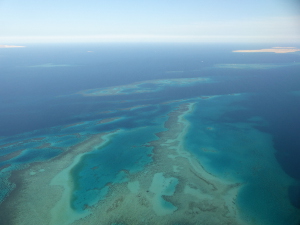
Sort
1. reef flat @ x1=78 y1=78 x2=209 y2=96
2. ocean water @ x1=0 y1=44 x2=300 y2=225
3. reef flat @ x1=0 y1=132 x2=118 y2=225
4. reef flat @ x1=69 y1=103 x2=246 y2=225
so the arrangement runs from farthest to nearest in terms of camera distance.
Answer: reef flat @ x1=78 y1=78 x2=209 y2=96
ocean water @ x1=0 y1=44 x2=300 y2=225
reef flat @ x1=0 y1=132 x2=118 y2=225
reef flat @ x1=69 y1=103 x2=246 y2=225

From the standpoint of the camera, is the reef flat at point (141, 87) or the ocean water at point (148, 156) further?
the reef flat at point (141, 87)

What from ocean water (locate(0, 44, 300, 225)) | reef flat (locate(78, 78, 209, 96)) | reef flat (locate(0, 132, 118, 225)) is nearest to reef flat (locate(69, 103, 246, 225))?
ocean water (locate(0, 44, 300, 225))

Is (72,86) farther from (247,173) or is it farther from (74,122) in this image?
(247,173)

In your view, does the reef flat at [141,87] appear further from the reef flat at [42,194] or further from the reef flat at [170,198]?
the reef flat at [170,198]

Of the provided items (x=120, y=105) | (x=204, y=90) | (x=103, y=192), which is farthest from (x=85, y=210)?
(x=204, y=90)

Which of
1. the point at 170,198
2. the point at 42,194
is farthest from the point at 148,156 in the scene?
the point at 42,194

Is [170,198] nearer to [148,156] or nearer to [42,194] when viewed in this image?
[148,156]

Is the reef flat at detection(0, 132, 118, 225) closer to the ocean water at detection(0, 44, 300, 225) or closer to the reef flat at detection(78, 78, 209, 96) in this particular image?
the ocean water at detection(0, 44, 300, 225)

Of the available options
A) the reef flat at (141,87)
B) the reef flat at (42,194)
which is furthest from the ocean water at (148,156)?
the reef flat at (141,87)
